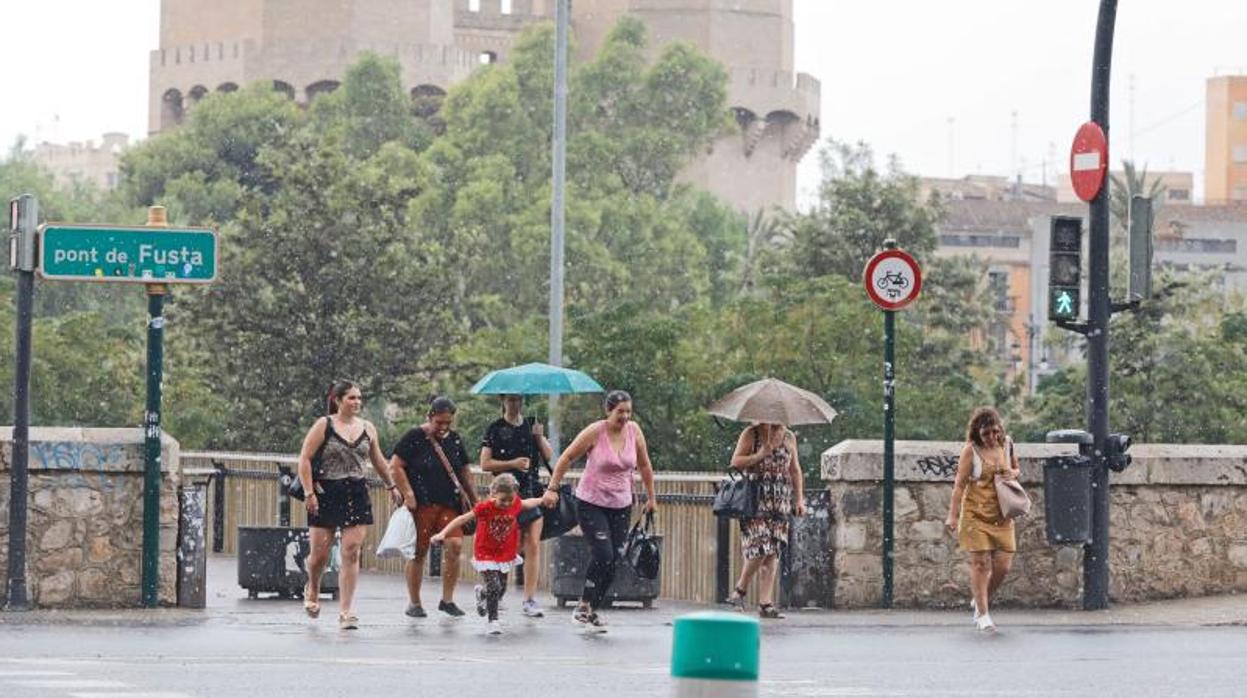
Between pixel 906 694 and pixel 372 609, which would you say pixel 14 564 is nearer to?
pixel 372 609

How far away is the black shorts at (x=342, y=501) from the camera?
18.7 meters

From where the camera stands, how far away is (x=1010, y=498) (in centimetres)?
1917

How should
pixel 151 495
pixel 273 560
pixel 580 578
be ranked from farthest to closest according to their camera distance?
pixel 273 560
pixel 580 578
pixel 151 495

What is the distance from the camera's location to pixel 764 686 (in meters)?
14.4

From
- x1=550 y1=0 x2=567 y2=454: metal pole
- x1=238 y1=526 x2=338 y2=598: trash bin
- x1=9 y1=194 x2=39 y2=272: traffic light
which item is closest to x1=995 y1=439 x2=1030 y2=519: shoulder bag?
x1=238 y1=526 x2=338 y2=598: trash bin

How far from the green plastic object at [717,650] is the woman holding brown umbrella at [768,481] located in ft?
37.6

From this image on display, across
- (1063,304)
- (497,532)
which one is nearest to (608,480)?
(497,532)

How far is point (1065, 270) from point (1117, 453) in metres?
1.29

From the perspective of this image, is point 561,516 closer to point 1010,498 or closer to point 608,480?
point 608,480

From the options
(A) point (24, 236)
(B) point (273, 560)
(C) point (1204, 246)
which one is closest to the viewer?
(A) point (24, 236)

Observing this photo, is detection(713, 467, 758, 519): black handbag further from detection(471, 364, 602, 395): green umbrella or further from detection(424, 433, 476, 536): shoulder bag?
detection(471, 364, 602, 395): green umbrella

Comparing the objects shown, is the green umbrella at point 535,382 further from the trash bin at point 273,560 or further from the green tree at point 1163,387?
the green tree at point 1163,387

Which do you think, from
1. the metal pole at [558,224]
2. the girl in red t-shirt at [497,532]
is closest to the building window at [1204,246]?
the metal pole at [558,224]

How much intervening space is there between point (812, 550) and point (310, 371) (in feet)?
107
